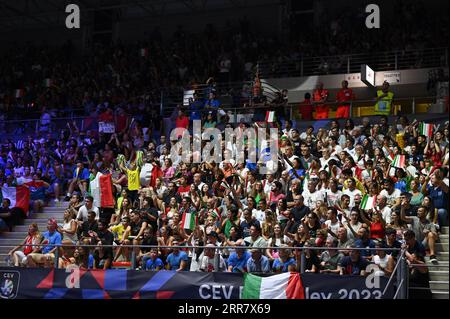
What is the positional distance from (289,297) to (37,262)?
5.07m

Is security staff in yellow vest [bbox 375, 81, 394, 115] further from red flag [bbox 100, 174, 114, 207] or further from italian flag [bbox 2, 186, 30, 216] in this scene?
italian flag [bbox 2, 186, 30, 216]

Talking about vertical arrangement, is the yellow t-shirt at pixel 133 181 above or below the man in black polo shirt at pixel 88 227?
above

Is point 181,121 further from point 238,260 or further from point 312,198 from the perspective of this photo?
point 238,260

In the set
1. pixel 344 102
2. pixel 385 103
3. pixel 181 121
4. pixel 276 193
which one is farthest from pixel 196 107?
pixel 276 193

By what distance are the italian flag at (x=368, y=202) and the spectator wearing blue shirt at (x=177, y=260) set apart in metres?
3.32

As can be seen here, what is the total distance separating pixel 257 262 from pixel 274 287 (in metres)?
0.73

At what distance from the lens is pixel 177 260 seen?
12.5 m

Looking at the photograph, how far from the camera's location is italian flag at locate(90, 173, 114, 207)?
15516 millimetres

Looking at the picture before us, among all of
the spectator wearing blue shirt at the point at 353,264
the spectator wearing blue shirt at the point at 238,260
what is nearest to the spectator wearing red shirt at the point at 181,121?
the spectator wearing blue shirt at the point at 238,260

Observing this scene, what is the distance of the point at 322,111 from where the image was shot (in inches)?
726

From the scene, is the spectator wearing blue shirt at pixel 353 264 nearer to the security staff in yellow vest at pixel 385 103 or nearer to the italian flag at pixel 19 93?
the security staff in yellow vest at pixel 385 103

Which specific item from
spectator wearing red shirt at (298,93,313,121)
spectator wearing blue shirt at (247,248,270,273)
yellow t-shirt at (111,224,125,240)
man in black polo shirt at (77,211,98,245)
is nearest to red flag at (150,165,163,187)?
yellow t-shirt at (111,224,125,240)

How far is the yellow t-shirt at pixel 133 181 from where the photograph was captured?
1584 centimetres

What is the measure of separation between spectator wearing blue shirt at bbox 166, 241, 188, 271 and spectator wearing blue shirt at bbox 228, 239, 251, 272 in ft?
2.83
